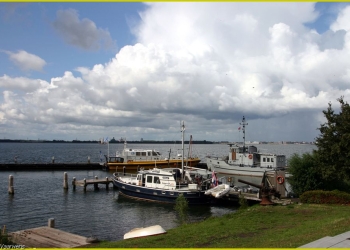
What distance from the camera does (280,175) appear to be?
99.5ft

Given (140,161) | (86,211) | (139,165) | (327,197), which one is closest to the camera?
(327,197)

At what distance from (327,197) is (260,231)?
10.9m

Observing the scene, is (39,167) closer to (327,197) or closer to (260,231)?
(327,197)

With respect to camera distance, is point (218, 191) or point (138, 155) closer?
point (218, 191)

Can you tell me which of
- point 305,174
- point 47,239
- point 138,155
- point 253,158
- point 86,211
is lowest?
point 86,211

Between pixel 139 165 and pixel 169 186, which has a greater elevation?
pixel 139 165

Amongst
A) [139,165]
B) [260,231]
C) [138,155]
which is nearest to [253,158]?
[139,165]

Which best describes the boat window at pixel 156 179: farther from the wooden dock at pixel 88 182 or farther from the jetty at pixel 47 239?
the jetty at pixel 47 239

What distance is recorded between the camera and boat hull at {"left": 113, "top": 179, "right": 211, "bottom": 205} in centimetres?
3284

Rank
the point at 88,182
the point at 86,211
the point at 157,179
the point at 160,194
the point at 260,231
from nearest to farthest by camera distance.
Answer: the point at 260,231 → the point at 86,211 → the point at 160,194 → the point at 157,179 → the point at 88,182

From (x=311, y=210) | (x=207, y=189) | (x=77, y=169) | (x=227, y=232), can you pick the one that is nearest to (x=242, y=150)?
(x=207, y=189)

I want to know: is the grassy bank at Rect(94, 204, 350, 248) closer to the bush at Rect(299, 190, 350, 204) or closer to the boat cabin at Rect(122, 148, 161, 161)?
the bush at Rect(299, 190, 350, 204)

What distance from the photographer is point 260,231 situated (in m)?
16.0

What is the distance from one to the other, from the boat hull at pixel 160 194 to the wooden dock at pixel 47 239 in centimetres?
1697
